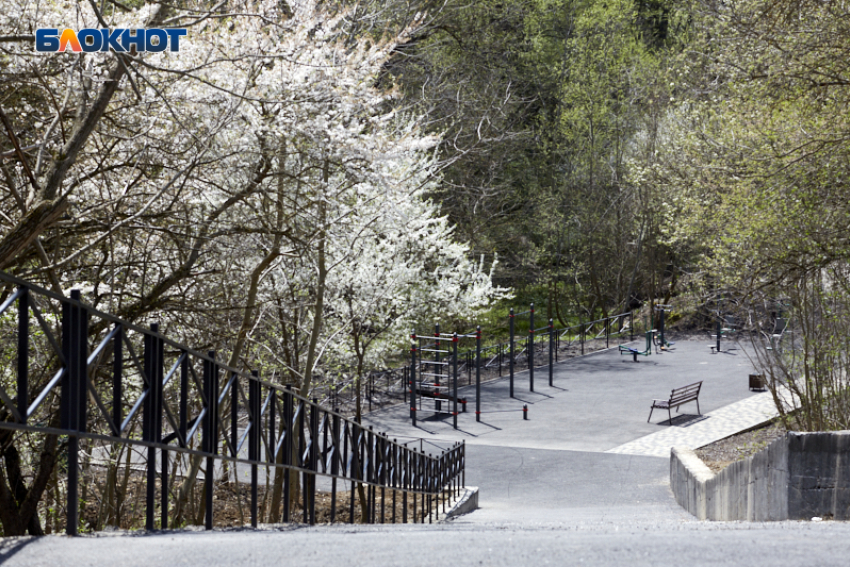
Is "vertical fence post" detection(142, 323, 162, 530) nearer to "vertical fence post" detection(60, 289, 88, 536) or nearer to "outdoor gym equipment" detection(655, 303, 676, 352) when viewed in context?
"vertical fence post" detection(60, 289, 88, 536)

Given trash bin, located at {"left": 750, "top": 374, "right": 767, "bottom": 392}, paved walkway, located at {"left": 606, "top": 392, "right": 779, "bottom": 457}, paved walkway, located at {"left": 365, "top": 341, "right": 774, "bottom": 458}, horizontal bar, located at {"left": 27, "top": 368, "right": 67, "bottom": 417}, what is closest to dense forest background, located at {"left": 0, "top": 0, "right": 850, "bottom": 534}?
horizontal bar, located at {"left": 27, "top": 368, "right": 67, "bottom": 417}

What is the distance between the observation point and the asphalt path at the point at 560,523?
341cm

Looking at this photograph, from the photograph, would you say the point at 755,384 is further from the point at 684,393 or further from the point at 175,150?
the point at 175,150

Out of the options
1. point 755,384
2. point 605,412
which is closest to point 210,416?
point 605,412

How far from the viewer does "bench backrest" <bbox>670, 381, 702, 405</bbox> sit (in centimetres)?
1806

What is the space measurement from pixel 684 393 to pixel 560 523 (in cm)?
1266

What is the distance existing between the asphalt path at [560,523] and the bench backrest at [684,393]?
21.7 inches

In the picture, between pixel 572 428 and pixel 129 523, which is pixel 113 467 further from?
pixel 572 428

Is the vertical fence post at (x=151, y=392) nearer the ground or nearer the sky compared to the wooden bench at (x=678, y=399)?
nearer the sky

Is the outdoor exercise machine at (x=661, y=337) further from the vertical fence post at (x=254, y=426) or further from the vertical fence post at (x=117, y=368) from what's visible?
the vertical fence post at (x=117, y=368)

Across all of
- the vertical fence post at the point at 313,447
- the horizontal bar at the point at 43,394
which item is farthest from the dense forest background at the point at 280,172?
the horizontal bar at the point at 43,394

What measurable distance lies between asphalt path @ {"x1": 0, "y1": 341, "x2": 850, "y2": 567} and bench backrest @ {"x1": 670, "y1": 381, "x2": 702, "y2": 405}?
0.55 meters

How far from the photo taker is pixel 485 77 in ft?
103

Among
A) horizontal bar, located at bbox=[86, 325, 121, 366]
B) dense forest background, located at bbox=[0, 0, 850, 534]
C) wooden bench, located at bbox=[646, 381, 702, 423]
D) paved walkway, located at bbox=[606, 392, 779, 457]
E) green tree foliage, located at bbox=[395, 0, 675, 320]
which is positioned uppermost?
green tree foliage, located at bbox=[395, 0, 675, 320]
